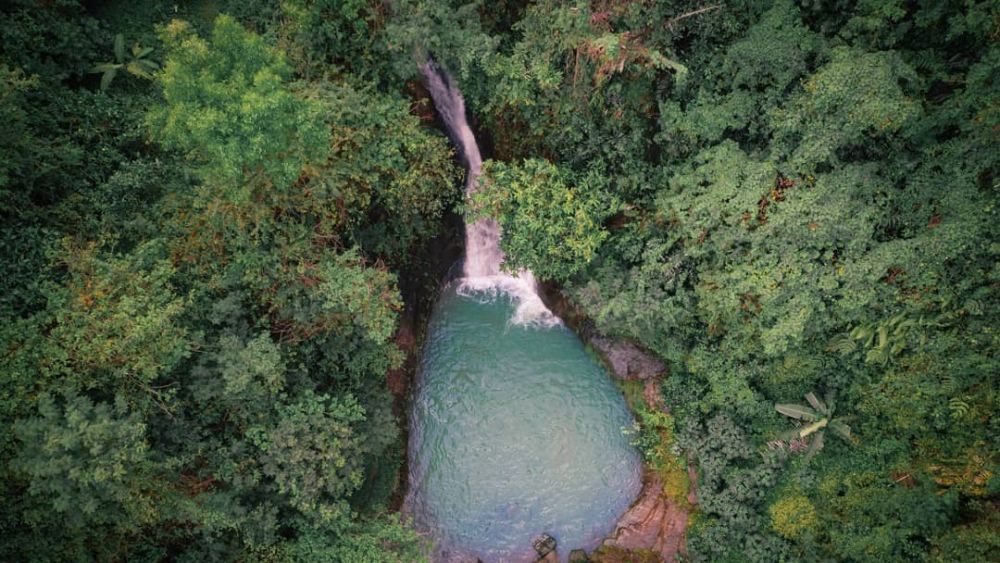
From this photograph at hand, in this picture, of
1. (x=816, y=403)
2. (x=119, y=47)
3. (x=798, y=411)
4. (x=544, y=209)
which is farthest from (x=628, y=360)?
(x=119, y=47)

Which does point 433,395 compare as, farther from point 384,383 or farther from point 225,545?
point 225,545

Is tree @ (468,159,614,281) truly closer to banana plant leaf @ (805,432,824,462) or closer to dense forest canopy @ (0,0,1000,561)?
dense forest canopy @ (0,0,1000,561)

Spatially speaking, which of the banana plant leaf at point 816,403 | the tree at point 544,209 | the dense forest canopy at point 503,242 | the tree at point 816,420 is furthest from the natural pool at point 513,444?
the banana plant leaf at point 816,403

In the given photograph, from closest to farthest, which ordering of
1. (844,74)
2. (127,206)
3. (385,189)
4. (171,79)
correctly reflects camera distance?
(171,79) → (844,74) → (127,206) → (385,189)

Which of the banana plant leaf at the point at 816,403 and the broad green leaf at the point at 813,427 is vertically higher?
the banana plant leaf at the point at 816,403

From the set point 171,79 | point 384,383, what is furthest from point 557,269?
point 171,79

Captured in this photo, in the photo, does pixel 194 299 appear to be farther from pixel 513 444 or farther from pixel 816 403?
pixel 816 403

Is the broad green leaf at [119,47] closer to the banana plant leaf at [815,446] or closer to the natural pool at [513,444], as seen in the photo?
the natural pool at [513,444]
